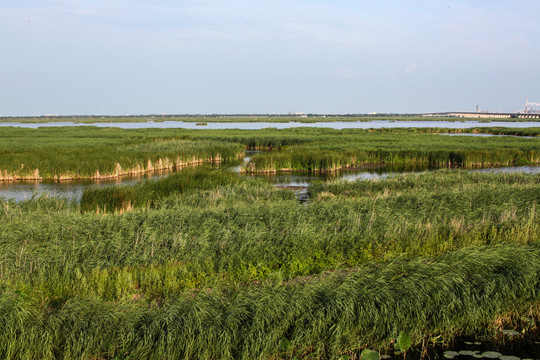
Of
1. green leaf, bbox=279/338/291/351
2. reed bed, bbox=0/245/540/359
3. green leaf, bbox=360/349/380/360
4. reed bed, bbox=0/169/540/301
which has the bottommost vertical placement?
green leaf, bbox=360/349/380/360

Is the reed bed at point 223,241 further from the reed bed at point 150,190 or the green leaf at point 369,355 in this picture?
the reed bed at point 150,190

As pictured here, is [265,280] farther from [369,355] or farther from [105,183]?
[105,183]

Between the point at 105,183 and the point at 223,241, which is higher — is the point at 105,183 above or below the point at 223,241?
below

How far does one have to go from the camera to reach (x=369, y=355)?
684 cm

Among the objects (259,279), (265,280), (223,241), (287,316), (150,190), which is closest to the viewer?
(287,316)

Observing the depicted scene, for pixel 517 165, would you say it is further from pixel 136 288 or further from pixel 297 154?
pixel 136 288

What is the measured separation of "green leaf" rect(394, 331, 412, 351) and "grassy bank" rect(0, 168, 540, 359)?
131mm

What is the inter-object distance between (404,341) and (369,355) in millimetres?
721

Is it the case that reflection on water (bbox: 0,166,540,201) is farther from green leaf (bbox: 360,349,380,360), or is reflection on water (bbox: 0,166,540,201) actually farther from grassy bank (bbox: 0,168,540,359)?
green leaf (bbox: 360,349,380,360)

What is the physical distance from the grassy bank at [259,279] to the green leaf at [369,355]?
0.85 ft

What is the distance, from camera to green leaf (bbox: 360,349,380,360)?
680 cm

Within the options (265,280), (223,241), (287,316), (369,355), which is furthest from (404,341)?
(223,241)

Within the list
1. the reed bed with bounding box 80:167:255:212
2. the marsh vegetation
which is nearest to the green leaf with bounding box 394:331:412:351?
the marsh vegetation

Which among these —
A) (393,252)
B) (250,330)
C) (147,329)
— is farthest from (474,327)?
(147,329)
